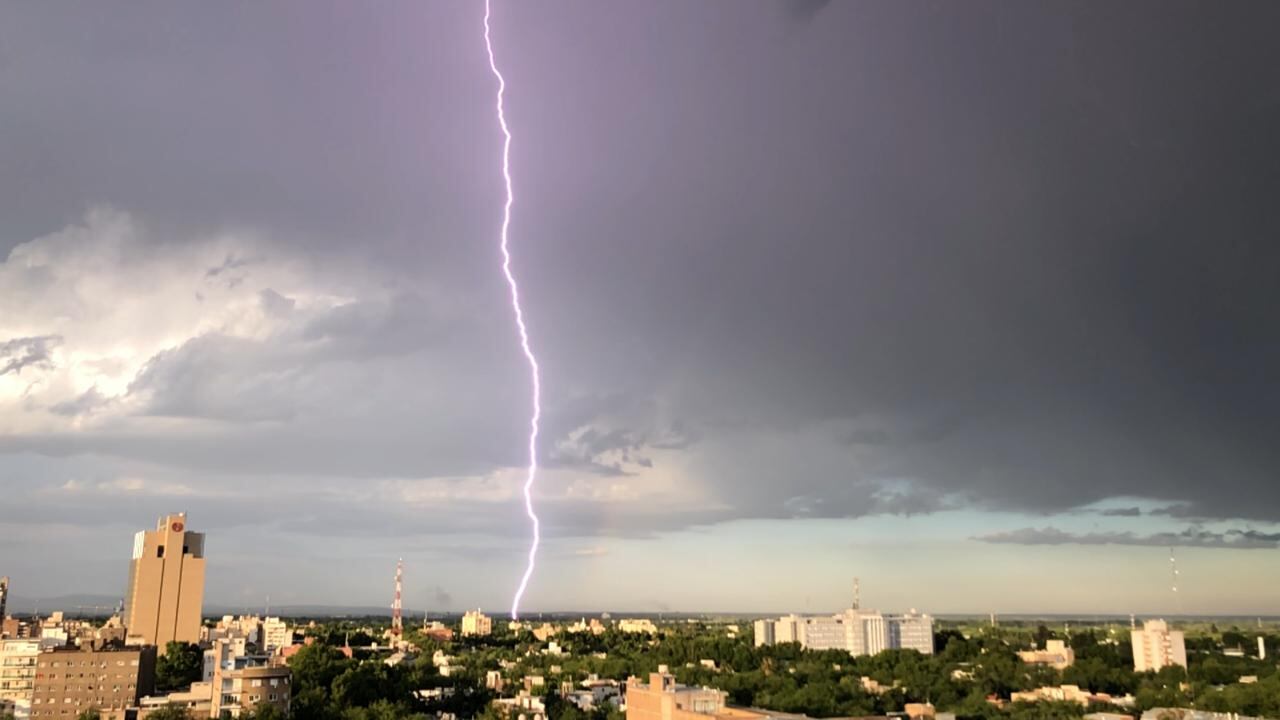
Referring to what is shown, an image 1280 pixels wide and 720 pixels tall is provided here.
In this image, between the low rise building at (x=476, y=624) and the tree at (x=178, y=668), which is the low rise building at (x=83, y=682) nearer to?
the tree at (x=178, y=668)

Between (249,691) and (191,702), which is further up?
(249,691)

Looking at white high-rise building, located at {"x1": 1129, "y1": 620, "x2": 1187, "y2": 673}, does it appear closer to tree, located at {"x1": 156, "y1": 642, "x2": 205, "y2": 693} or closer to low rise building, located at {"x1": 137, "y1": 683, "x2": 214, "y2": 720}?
low rise building, located at {"x1": 137, "y1": 683, "x2": 214, "y2": 720}

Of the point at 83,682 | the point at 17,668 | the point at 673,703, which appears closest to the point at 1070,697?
the point at 673,703

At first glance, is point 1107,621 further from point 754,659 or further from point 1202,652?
point 754,659

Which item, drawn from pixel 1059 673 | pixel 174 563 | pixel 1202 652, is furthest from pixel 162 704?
pixel 1202 652

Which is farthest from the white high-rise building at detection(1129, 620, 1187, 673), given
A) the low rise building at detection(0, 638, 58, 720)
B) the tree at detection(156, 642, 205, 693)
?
the low rise building at detection(0, 638, 58, 720)

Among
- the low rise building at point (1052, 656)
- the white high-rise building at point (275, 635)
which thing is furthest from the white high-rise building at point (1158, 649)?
the white high-rise building at point (275, 635)

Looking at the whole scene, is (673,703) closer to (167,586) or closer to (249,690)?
(249,690)
